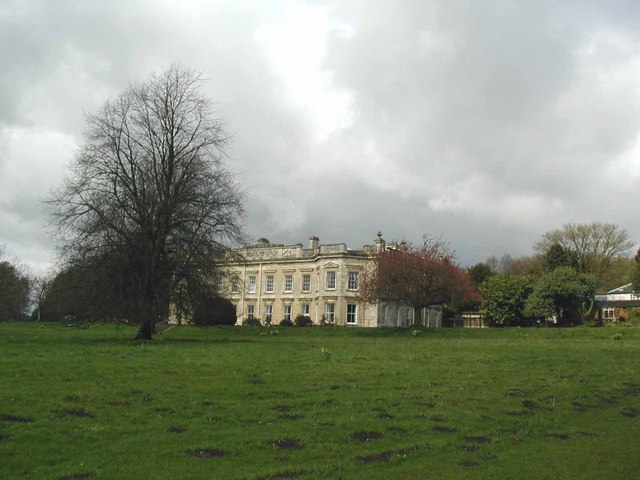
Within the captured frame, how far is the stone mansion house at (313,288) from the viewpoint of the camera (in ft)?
252

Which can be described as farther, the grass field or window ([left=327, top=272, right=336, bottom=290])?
window ([left=327, top=272, right=336, bottom=290])

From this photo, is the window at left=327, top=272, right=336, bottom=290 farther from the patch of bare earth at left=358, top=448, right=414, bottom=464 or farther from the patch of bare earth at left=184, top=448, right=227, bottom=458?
the patch of bare earth at left=184, top=448, right=227, bottom=458

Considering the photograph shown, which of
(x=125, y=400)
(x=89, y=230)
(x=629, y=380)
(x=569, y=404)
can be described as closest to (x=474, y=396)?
(x=569, y=404)

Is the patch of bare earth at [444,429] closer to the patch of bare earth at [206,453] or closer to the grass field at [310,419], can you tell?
the grass field at [310,419]

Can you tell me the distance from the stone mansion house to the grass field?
54232 mm

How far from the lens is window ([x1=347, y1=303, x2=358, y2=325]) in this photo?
77.2 meters

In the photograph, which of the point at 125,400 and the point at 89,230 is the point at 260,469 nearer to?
the point at 125,400

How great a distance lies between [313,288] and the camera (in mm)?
80812

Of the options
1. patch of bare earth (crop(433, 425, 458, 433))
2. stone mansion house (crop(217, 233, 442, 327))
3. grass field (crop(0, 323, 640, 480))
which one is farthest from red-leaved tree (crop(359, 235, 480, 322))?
patch of bare earth (crop(433, 425, 458, 433))

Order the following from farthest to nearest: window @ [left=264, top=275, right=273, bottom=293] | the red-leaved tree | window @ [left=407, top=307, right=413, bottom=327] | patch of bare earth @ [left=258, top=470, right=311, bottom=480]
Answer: window @ [left=264, top=275, right=273, bottom=293], window @ [left=407, top=307, right=413, bottom=327], the red-leaved tree, patch of bare earth @ [left=258, top=470, right=311, bottom=480]

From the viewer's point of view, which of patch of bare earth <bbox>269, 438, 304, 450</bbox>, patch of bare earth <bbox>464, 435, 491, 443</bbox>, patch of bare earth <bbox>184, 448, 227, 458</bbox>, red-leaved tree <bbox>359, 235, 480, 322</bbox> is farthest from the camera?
red-leaved tree <bbox>359, 235, 480, 322</bbox>

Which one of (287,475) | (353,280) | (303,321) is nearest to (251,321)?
(303,321)

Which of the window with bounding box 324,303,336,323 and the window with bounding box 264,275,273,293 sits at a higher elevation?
the window with bounding box 264,275,273,293

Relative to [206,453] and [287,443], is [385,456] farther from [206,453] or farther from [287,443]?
[206,453]
